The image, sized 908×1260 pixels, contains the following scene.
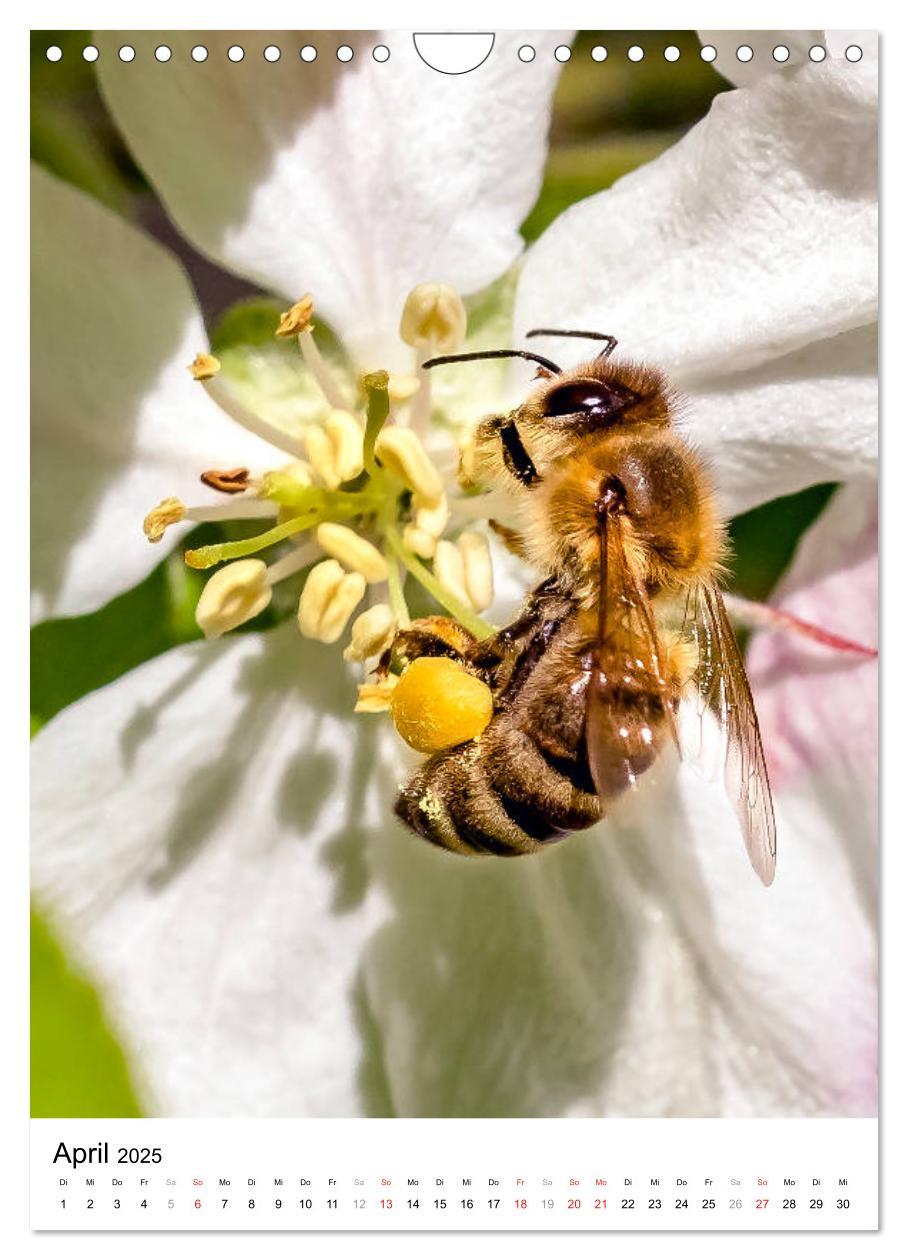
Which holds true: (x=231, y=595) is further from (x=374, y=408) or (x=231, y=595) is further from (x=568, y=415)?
(x=568, y=415)

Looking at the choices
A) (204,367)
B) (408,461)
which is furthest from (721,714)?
(204,367)

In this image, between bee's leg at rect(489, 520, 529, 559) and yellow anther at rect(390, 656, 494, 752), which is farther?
bee's leg at rect(489, 520, 529, 559)

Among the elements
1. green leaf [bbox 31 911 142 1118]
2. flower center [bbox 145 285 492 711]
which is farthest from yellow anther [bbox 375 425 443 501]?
green leaf [bbox 31 911 142 1118]

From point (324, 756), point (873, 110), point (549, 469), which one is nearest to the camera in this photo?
point (549, 469)

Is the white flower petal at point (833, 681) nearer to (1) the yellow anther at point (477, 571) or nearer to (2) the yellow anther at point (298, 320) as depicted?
(1) the yellow anther at point (477, 571)

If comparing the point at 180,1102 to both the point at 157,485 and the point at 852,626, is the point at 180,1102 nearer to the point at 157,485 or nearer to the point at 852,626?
the point at 157,485

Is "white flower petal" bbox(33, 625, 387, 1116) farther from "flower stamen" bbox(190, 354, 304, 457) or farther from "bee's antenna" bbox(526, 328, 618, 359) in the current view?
"bee's antenna" bbox(526, 328, 618, 359)
